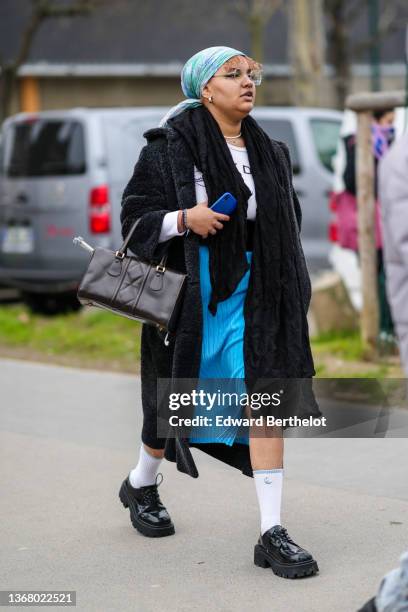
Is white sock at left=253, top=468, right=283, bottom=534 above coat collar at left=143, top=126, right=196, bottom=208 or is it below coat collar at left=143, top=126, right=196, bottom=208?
below

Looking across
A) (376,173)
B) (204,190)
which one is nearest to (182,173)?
(204,190)

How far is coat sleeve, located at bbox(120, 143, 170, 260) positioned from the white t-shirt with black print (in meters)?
0.05

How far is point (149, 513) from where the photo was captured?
507 centimetres

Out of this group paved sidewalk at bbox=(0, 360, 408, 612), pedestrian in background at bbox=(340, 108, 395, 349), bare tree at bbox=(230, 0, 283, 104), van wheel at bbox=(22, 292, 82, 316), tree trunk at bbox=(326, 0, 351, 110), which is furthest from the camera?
tree trunk at bbox=(326, 0, 351, 110)

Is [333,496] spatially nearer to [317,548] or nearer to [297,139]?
[317,548]

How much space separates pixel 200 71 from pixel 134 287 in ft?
2.66

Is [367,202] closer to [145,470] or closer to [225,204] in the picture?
[145,470]

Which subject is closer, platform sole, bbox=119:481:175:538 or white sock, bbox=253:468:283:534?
white sock, bbox=253:468:283:534

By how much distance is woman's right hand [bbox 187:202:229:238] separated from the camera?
4430 mm

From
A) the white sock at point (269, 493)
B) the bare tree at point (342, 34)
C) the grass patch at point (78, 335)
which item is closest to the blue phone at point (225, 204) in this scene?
the white sock at point (269, 493)

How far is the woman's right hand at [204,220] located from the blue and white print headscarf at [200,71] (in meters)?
0.44

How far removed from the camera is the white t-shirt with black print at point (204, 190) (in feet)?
14.9

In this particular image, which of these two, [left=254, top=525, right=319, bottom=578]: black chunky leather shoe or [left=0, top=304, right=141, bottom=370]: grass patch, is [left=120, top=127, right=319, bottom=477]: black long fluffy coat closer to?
[left=254, top=525, right=319, bottom=578]: black chunky leather shoe

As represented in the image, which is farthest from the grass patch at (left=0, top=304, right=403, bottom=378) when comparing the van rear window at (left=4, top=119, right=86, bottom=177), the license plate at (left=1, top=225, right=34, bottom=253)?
the van rear window at (left=4, top=119, right=86, bottom=177)
